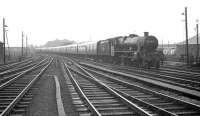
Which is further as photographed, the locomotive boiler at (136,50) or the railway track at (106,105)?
the locomotive boiler at (136,50)

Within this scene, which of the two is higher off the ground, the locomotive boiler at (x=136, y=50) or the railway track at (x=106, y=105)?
the locomotive boiler at (x=136, y=50)

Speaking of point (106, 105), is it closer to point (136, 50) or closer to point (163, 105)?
point (163, 105)

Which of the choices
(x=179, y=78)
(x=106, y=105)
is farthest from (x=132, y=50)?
(x=106, y=105)

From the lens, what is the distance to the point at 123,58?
26188mm

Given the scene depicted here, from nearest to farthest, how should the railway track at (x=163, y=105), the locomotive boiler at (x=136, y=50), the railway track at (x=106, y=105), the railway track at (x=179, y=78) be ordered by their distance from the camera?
the railway track at (x=163, y=105), the railway track at (x=106, y=105), the railway track at (x=179, y=78), the locomotive boiler at (x=136, y=50)

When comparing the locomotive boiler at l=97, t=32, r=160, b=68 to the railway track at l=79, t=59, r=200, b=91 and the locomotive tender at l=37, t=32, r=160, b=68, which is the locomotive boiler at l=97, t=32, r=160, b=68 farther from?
the railway track at l=79, t=59, r=200, b=91

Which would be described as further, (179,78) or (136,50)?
(136,50)

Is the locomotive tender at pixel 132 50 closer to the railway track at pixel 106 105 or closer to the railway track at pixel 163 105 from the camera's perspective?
the railway track at pixel 163 105

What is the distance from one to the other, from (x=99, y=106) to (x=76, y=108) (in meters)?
0.70

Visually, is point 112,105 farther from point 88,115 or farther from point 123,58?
point 123,58

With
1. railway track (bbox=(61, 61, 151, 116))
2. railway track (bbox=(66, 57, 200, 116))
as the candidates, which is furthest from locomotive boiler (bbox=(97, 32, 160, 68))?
railway track (bbox=(61, 61, 151, 116))

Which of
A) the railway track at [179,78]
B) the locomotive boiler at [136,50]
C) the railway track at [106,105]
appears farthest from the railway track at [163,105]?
the locomotive boiler at [136,50]

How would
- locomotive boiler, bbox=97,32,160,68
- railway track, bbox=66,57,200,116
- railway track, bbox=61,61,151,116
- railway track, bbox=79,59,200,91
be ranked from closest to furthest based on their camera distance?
railway track, bbox=66,57,200,116
railway track, bbox=61,61,151,116
railway track, bbox=79,59,200,91
locomotive boiler, bbox=97,32,160,68

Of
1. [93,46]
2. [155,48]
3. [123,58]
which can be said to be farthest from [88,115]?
[93,46]
